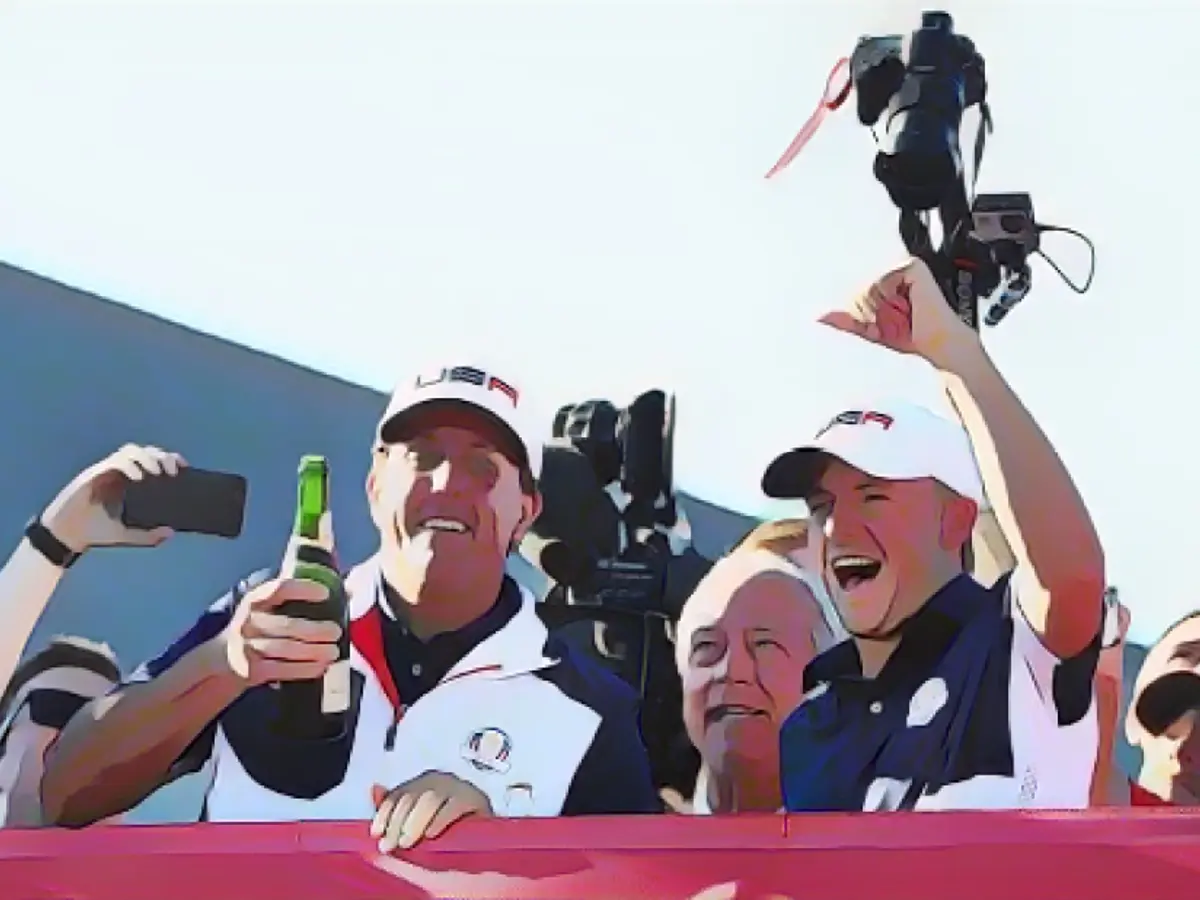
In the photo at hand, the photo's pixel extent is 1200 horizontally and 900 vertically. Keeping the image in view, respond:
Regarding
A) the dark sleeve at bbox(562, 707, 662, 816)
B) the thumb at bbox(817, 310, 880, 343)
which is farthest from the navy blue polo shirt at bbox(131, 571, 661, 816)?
the thumb at bbox(817, 310, 880, 343)

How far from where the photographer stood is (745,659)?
2.51m

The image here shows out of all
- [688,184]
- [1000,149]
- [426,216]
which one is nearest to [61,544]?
[426,216]

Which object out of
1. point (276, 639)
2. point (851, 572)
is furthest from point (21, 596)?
point (851, 572)

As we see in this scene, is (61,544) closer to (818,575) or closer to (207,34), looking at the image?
(207,34)

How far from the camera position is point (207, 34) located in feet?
8.45

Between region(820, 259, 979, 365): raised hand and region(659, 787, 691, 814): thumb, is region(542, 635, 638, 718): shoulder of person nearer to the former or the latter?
region(659, 787, 691, 814): thumb

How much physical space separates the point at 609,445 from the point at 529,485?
0.43ft

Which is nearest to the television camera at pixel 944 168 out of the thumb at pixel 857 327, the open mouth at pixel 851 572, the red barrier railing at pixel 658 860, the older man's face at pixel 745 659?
the thumb at pixel 857 327

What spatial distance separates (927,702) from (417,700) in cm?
67

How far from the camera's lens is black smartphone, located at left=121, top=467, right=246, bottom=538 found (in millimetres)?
2514

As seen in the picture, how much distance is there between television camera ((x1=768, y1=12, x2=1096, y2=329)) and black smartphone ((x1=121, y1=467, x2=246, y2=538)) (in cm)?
84

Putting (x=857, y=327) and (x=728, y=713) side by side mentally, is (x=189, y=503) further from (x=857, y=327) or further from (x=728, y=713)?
(x=857, y=327)

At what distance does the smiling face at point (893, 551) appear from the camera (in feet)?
8.22

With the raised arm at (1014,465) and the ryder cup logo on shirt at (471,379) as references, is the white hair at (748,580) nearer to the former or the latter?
the raised arm at (1014,465)
